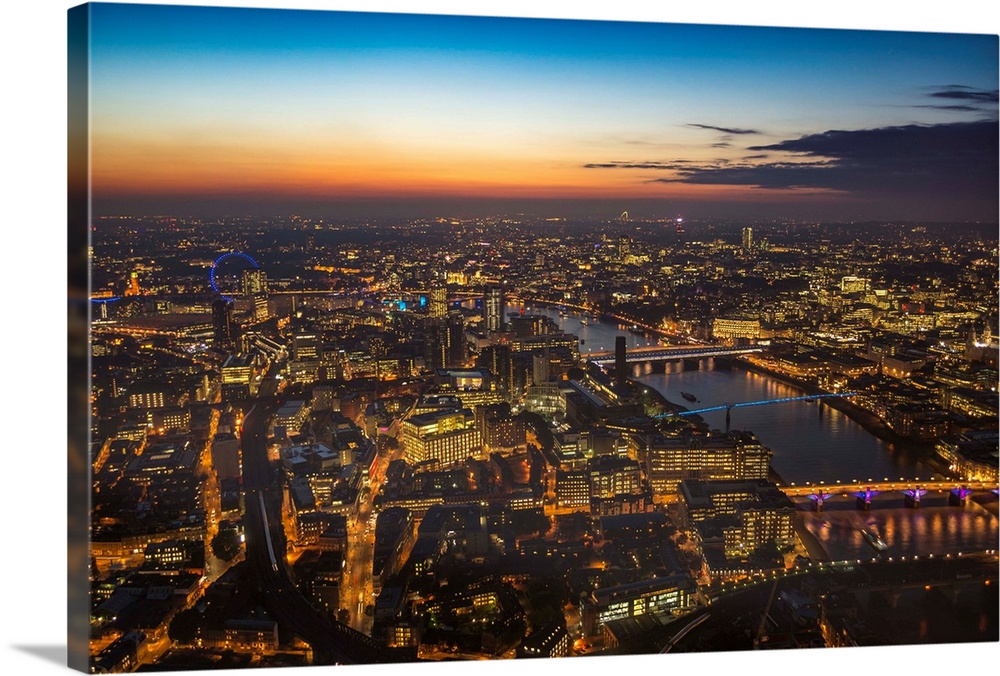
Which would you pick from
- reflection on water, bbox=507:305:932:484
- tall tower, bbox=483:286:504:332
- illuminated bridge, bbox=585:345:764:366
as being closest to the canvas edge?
tall tower, bbox=483:286:504:332

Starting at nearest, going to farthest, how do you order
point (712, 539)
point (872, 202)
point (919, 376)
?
1. point (712, 539)
2. point (872, 202)
3. point (919, 376)

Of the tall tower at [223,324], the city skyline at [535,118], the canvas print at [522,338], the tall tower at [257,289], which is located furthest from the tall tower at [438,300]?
the tall tower at [223,324]

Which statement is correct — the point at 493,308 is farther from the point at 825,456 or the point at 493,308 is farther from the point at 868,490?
the point at 868,490

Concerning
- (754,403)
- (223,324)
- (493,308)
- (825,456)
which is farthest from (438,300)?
(825,456)

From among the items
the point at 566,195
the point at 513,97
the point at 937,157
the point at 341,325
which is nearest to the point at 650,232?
the point at 566,195

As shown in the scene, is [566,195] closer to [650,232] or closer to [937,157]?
[650,232]
